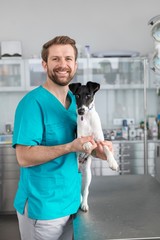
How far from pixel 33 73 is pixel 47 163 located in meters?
2.37

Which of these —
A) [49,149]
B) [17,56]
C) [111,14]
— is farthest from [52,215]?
[111,14]

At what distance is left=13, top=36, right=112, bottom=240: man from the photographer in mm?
1210

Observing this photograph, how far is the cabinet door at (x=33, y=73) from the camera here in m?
3.40

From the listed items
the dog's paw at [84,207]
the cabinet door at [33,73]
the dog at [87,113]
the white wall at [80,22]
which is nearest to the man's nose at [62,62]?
the dog at [87,113]

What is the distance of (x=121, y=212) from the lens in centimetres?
133

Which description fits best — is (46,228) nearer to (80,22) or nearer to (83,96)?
(83,96)

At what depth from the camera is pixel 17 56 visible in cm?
344

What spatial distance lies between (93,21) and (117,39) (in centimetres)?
40

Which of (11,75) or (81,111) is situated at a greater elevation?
(11,75)

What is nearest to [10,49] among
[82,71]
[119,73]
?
[82,71]

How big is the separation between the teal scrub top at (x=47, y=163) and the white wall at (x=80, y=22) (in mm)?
2540

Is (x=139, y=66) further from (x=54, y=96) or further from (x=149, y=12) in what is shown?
(x=54, y=96)

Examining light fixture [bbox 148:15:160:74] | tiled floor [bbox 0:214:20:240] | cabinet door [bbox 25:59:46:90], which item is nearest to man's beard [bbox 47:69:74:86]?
light fixture [bbox 148:15:160:74]

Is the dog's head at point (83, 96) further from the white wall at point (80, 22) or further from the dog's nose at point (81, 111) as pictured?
the white wall at point (80, 22)
